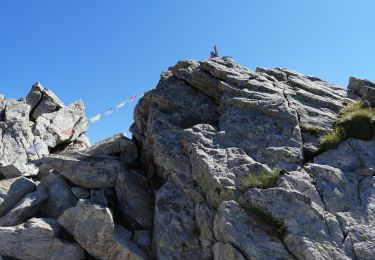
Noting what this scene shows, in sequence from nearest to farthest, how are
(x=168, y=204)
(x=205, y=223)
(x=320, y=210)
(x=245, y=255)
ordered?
(x=245, y=255)
(x=320, y=210)
(x=205, y=223)
(x=168, y=204)

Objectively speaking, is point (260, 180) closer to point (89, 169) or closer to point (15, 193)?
point (89, 169)

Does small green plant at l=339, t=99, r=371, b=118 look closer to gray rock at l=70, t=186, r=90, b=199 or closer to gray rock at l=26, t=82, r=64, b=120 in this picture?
gray rock at l=70, t=186, r=90, b=199

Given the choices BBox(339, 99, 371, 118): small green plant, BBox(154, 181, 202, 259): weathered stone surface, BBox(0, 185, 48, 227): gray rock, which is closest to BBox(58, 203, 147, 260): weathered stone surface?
BBox(154, 181, 202, 259): weathered stone surface

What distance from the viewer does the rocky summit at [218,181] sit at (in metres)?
14.0

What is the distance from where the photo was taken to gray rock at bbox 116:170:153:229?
1814cm

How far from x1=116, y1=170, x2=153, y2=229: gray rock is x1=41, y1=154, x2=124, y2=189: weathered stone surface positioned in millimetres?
625

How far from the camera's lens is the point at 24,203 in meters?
19.1

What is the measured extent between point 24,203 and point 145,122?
7915mm

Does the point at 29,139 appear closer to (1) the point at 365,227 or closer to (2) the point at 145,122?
(2) the point at 145,122

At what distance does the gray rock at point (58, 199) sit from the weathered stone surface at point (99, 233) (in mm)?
2148

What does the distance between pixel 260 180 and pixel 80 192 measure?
937 centimetres

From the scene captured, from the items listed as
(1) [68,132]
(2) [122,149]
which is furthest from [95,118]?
(2) [122,149]

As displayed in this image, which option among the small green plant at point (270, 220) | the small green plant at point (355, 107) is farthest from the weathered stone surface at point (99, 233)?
the small green plant at point (355, 107)

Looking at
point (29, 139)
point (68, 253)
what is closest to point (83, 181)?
point (68, 253)
